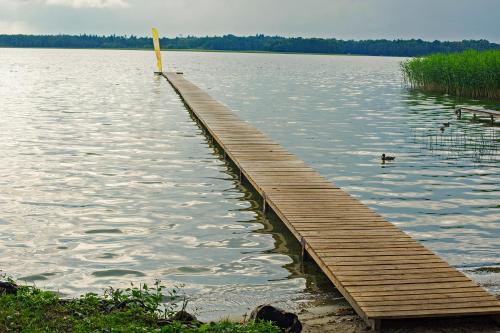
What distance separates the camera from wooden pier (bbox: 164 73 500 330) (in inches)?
275

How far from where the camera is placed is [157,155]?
18172 mm

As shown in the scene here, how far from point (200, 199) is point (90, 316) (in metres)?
6.78

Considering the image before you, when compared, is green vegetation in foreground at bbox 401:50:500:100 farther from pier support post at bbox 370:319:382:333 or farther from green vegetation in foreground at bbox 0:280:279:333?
green vegetation in foreground at bbox 0:280:279:333

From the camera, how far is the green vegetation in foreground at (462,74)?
104 ft

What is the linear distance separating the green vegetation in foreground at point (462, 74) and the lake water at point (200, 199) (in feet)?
15.5

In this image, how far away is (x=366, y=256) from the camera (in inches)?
331

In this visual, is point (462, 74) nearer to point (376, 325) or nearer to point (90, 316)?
point (376, 325)

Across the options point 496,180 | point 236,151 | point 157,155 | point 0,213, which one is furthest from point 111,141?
point 496,180

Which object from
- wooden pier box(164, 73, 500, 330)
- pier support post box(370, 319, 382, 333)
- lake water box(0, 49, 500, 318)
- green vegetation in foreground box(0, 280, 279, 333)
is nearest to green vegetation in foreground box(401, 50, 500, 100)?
lake water box(0, 49, 500, 318)

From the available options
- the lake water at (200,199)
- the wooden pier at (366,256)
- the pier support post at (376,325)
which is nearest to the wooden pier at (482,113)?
the lake water at (200,199)

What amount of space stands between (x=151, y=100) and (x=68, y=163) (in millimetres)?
19101

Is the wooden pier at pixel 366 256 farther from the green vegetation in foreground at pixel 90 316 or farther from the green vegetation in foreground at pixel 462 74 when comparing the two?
the green vegetation in foreground at pixel 462 74

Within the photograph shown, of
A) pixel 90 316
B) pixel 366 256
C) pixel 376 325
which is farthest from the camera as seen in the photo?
pixel 366 256

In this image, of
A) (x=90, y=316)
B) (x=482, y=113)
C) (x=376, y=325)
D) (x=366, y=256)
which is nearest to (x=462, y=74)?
(x=482, y=113)
